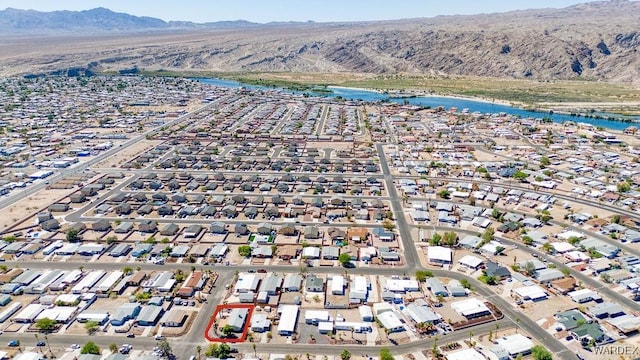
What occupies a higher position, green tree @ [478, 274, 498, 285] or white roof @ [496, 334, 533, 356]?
green tree @ [478, 274, 498, 285]

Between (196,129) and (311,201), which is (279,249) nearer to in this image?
(311,201)

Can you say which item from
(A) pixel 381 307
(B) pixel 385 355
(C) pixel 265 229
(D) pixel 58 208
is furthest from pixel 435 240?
(D) pixel 58 208

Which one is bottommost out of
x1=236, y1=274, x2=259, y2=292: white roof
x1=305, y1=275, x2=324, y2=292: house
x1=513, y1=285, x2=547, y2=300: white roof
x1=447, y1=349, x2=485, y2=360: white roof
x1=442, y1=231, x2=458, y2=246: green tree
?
x1=236, y1=274, x2=259, y2=292: white roof

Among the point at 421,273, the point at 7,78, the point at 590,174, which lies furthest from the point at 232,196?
the point at 7,78

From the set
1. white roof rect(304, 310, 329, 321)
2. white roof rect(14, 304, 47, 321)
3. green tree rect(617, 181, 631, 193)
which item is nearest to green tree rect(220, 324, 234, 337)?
white roof rect(304, 310, 329, 321)

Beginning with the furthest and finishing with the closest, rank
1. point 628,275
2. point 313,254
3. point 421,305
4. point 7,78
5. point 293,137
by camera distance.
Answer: point 7,78 → point 293,137 → point 313,254 → point 628,275 → point 421,305

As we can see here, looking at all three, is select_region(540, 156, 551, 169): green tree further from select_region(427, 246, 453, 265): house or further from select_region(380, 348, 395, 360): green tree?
select_region(380, 348, 395, 360): green tree
